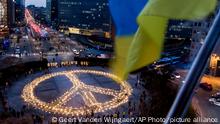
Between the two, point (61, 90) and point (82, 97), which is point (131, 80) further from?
point (61, 90)

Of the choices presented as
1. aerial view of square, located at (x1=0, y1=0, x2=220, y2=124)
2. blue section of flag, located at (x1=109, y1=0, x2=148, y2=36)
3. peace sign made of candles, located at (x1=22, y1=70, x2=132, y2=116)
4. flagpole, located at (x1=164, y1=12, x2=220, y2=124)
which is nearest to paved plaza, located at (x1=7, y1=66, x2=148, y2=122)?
aerial view of square, located at (x1=0, y1=0, x2=220, y2=124)

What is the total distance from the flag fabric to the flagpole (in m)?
0.31

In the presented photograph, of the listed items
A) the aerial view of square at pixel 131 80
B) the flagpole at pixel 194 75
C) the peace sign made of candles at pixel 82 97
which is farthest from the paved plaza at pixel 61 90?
the flagpole at pixel 194 75

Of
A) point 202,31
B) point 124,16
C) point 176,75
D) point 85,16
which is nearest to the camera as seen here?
point 124,16

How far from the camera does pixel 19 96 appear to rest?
33062 mm

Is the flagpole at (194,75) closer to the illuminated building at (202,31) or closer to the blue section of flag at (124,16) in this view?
the illuminated building at (202,31)

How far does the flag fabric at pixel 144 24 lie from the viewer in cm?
325

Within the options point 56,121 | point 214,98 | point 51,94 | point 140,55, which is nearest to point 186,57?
point 214,98

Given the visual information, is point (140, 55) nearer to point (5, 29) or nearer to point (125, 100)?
point (125, 100)

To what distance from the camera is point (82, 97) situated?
33500mm

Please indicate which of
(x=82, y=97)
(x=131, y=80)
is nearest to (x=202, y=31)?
(x=131, y=80)

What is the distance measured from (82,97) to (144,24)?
101ft

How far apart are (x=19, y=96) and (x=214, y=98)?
20.5 meters

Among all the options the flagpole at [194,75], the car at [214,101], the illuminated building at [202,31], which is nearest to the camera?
the flagpole at [194,75]
